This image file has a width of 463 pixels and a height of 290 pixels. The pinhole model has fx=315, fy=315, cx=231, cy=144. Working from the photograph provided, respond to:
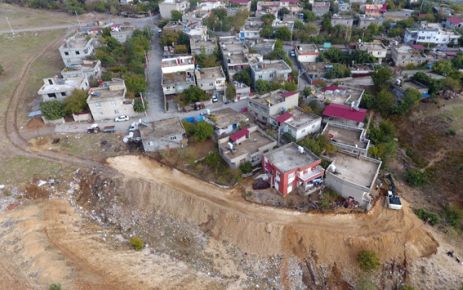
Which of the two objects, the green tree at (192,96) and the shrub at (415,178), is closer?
the shrub at (415,178)

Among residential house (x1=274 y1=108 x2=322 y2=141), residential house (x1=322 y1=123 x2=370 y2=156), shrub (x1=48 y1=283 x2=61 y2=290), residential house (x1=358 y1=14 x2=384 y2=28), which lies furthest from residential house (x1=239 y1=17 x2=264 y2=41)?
shrub (x1=48 y1=283 x2=61 y2=290)

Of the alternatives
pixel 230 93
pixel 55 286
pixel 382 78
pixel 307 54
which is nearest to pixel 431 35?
pixel 382 78

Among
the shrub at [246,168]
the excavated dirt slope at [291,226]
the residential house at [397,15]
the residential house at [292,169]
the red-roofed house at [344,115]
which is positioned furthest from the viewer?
the residential house at [397,15]

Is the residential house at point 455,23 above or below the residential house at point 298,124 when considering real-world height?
above

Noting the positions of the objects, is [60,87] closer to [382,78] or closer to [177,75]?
[177,75]

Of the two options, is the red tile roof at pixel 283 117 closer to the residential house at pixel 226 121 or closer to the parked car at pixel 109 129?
the residential house at pixel 226 121

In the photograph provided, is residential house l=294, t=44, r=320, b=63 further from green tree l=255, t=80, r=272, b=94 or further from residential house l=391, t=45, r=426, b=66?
residential house l=391, t=45, r=426, b=66

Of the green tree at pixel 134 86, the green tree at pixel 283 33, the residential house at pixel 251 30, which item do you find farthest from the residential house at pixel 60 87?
the green tree at pixel 283 33
